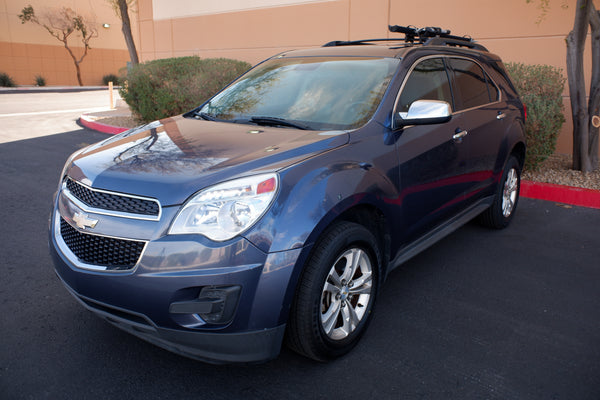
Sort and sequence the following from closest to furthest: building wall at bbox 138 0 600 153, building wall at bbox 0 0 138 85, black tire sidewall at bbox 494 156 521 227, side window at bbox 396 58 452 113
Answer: side window at bbox 396 58 452 113 < black tire sidewall at bbox 494 156 521 227 < building wall at bbox 138 0 600 153 < building wall at bbox 0 0 138 85

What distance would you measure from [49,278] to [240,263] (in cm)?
226

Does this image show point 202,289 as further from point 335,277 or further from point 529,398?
point 529,398

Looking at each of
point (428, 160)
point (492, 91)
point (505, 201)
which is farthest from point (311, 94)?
point (505, 201)

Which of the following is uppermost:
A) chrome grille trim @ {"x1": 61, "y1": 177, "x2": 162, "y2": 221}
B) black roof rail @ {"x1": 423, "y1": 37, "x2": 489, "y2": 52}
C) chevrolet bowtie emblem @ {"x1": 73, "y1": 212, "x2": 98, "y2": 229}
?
black roof rail @ {"x1": 423, "y1": 37, "x2": 489, "y2": 52}

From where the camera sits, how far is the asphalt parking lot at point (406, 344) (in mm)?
2648

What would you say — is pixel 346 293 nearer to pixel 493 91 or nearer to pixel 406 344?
pixel 406 344

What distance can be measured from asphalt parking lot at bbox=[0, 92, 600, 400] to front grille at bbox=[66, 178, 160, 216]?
0.93 meters

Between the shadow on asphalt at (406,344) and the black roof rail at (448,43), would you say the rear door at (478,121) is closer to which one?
the black roof rail at (448,43)

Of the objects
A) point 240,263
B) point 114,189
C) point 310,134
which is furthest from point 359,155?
point 114,189

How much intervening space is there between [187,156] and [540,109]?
549 cm

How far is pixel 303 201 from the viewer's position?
8.22 feet

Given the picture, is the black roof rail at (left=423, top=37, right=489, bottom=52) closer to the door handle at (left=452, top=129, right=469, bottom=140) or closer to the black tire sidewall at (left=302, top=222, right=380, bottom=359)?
the door handle at (left=452, top=129, right=469, bottom=140)

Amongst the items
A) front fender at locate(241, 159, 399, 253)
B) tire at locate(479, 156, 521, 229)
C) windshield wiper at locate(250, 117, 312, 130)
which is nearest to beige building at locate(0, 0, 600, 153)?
tire at locate(479, 156, 521, 229)

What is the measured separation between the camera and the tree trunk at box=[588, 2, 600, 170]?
257 inches
